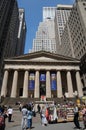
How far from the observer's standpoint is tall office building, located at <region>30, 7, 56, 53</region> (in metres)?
141

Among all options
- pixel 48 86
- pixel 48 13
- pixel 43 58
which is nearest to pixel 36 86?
pixel 48 86

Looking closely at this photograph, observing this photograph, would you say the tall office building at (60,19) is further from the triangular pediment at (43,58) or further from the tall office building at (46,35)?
the triangular pediment at (43,58)

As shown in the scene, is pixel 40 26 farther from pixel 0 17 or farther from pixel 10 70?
pixel 10 70

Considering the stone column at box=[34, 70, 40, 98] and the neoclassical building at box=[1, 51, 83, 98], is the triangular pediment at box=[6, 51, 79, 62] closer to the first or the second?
A: the neoclassical building at box=[1, 51, 83, 98]

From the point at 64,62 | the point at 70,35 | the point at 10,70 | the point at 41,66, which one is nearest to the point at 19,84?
the point at 10,70

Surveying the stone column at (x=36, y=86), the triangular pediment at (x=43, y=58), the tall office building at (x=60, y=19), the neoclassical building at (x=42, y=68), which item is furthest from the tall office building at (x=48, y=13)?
the stone column at (x=36, y=86)

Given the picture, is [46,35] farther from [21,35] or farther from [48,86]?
[48,86]

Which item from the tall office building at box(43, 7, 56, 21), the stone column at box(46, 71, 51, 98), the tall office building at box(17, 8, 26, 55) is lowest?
the stone column at box(46, 71, 51, 98)

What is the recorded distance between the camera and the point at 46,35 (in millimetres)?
148375

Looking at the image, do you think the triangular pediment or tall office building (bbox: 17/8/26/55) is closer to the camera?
the triangular pediment

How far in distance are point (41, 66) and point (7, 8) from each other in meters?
44.7

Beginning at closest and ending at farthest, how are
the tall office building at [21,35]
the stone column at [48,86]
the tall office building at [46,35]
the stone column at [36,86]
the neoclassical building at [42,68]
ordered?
the stone column at [36,86] → the stone column at [48,86] → the neoclassical building at [42,68] → the tall office building at [21,35] → the tall office building at [46,35]

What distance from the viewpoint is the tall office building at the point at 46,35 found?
463 ft

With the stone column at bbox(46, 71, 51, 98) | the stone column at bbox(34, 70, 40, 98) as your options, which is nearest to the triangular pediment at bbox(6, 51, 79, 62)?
the stone column at bbox(34, 70, 40, 98)
